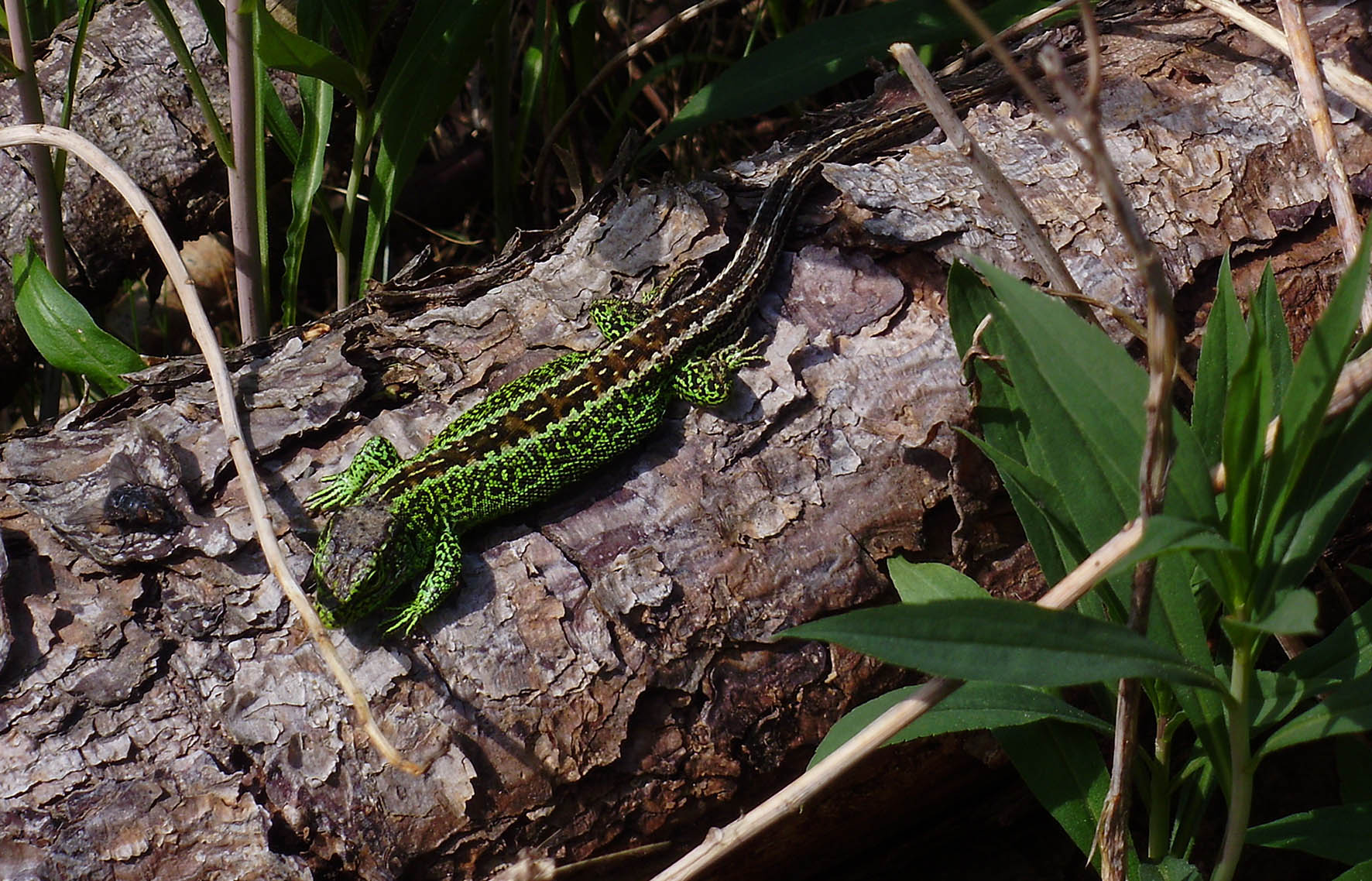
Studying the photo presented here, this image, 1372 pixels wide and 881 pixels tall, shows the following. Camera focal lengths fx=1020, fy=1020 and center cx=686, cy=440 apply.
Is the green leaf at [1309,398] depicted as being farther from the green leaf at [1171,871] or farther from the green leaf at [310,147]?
the green leaf at [310,147]

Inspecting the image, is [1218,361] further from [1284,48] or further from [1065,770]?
[1284,48]

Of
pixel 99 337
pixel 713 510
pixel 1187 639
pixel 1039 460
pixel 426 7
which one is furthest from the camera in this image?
pixel 426 7

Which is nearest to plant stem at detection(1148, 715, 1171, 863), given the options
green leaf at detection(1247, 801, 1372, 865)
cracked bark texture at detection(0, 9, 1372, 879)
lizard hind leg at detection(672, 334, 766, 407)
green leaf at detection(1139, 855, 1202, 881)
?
green leaf at detection(1139, 855, 1202, 881)

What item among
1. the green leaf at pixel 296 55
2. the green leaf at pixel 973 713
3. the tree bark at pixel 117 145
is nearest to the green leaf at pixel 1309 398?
the green leaf at pixel 973 713

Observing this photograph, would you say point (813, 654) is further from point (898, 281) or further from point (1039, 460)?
point (898, 281)

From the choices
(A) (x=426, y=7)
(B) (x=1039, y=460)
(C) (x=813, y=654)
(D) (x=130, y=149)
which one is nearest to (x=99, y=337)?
(D) (x=130, y=149)

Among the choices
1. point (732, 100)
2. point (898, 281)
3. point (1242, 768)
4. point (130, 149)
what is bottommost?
point (1242, 768)

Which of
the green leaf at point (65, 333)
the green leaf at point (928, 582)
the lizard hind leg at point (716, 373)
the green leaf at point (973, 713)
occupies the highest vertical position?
the green leaf at point (65, 333)
